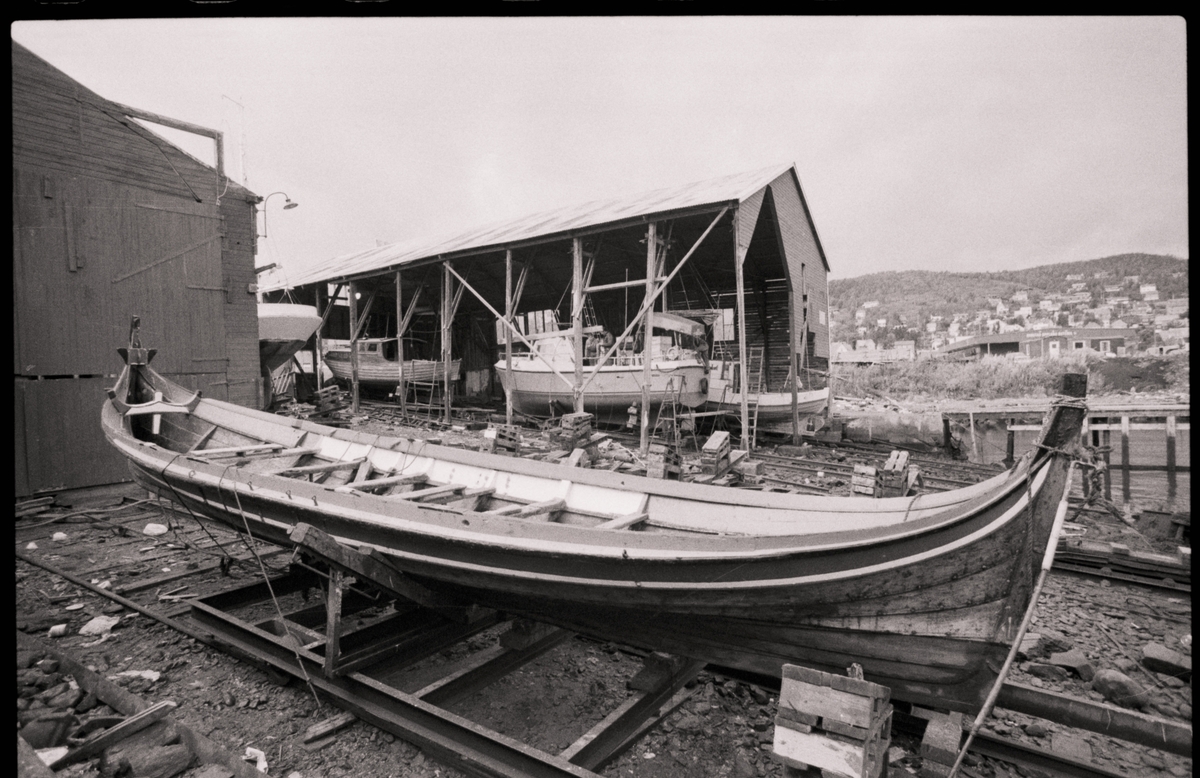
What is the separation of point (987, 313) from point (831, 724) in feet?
224

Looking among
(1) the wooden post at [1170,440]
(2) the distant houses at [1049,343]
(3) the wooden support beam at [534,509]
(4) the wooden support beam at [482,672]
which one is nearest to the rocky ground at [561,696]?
(4) the wooden support beam at [482,672]

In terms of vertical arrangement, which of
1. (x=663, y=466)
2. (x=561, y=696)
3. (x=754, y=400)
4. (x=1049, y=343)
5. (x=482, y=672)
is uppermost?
(x=1049, y=343)

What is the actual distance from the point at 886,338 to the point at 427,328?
162ft

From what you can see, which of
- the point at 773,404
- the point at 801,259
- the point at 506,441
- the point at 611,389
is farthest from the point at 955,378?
the point at 506,441

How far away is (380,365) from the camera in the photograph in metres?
21.5

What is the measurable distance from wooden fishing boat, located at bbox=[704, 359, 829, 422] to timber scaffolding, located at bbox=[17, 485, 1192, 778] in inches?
446

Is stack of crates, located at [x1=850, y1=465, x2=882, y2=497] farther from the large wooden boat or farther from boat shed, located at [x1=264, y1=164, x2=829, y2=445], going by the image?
the large wooden boat

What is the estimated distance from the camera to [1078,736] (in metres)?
3.63

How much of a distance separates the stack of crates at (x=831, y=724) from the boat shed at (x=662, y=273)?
8695mm

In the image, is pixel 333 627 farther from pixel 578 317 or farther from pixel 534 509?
pixel 578 317

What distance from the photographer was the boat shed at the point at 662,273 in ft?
39.2

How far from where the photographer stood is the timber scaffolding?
299 centimetres

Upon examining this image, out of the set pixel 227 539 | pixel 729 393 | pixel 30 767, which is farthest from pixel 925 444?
pixel 30 767
